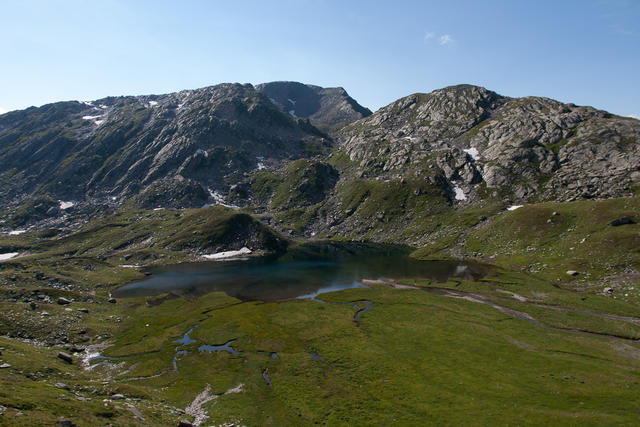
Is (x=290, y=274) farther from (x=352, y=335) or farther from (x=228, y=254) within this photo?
(x=352, y=335)

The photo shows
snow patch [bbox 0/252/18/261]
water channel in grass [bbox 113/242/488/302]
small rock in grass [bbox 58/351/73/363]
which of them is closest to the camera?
small rock in grass [bbox 58/351/73/363]

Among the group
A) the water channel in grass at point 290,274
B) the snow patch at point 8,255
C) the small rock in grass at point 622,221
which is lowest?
the snow patch at point 8,255

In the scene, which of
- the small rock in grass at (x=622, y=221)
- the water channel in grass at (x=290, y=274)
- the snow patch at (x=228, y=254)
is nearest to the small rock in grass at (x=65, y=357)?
the water channel in grass at (x=290, y=274)

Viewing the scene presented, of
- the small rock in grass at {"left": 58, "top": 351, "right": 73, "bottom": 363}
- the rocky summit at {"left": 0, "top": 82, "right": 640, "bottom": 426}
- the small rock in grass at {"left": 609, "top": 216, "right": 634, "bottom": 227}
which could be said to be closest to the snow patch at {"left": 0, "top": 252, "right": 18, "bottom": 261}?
the rocky summit at {"left": 0, "top": 82, "right": 640, "bottom": 426}

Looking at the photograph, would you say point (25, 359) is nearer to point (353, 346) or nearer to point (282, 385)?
point (282, 385)

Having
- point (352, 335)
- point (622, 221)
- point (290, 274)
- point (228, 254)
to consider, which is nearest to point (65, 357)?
point (352, 335)

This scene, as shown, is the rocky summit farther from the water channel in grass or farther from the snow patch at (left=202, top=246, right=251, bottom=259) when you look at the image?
the snow patch at (left=202, top=246, right=251, bottom=259)

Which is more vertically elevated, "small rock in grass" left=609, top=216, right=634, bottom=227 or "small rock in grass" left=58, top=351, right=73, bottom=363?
"small rock in grass" left=609, top=216, right=634, bottom=227

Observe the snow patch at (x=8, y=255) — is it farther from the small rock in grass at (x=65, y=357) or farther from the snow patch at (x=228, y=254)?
the small rock in grass at (x=65, y=357)

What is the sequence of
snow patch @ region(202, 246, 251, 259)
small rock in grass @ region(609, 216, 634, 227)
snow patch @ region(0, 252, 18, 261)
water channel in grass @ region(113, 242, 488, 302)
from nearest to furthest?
water channel in grass @ region(113, 242, 488, 302)
small rock in grass @ region(609, 216, 634, 227)
snow patch @ region(202, 246, 251, 259)
snow patch @ region(0, 252, 18, 261)

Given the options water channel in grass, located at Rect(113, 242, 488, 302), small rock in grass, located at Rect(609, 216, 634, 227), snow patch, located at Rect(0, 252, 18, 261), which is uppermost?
small rock in grass, located at Rect(609, 216, 634, 227)
